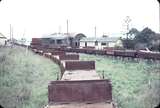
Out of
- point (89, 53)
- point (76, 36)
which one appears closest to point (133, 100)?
point (89, 53)

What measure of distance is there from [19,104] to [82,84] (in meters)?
3.66

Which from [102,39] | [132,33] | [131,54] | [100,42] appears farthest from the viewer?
[100,42]

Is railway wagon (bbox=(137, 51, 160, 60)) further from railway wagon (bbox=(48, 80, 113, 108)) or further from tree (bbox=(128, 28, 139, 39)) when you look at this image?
railway wagon (bbox=(48, 80, 113, 108))

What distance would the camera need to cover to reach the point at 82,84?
13.1ft

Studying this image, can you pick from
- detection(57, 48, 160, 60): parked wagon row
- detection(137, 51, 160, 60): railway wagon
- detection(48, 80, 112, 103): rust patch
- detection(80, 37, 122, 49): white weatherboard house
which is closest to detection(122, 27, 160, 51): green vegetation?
detection(57, 48, 160, 60): parked wagon row

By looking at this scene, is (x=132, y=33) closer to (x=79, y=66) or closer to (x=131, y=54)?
(x=131, y=54)

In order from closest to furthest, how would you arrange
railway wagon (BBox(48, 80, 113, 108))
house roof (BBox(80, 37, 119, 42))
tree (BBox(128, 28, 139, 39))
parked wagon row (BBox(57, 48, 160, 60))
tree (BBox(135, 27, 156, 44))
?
railway wagon (BBox(48, 80, 113, 108)) < parked wagon row (BBox(57, 48, 160, 60)) < tree (BBox(135, 27, 156, 44)) < tree (BBox(128, 28, 139, 39)) < house roof (BBox(80, 37, 119, 42))

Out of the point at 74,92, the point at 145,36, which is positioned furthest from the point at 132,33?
the point at 74,92

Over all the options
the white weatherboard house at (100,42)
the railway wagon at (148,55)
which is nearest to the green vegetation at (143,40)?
the railway wagon at (148,55)

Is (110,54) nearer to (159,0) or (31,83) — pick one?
(31,83)

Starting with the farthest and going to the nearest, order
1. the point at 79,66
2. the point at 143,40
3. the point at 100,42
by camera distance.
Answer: the point at 100,42
the point at 143,40
the point at 79,66

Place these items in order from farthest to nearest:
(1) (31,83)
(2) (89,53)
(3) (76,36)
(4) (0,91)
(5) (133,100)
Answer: (3) (76,36)
(2) (89,53)
(1) (31,83)
(4) (0,91)
(5) (133,100)

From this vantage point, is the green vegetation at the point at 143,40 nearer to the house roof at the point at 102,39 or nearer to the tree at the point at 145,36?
the tree at the point at 145,36

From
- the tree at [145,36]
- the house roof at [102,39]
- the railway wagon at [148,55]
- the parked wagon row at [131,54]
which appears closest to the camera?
the railway wagon at [148,55]
